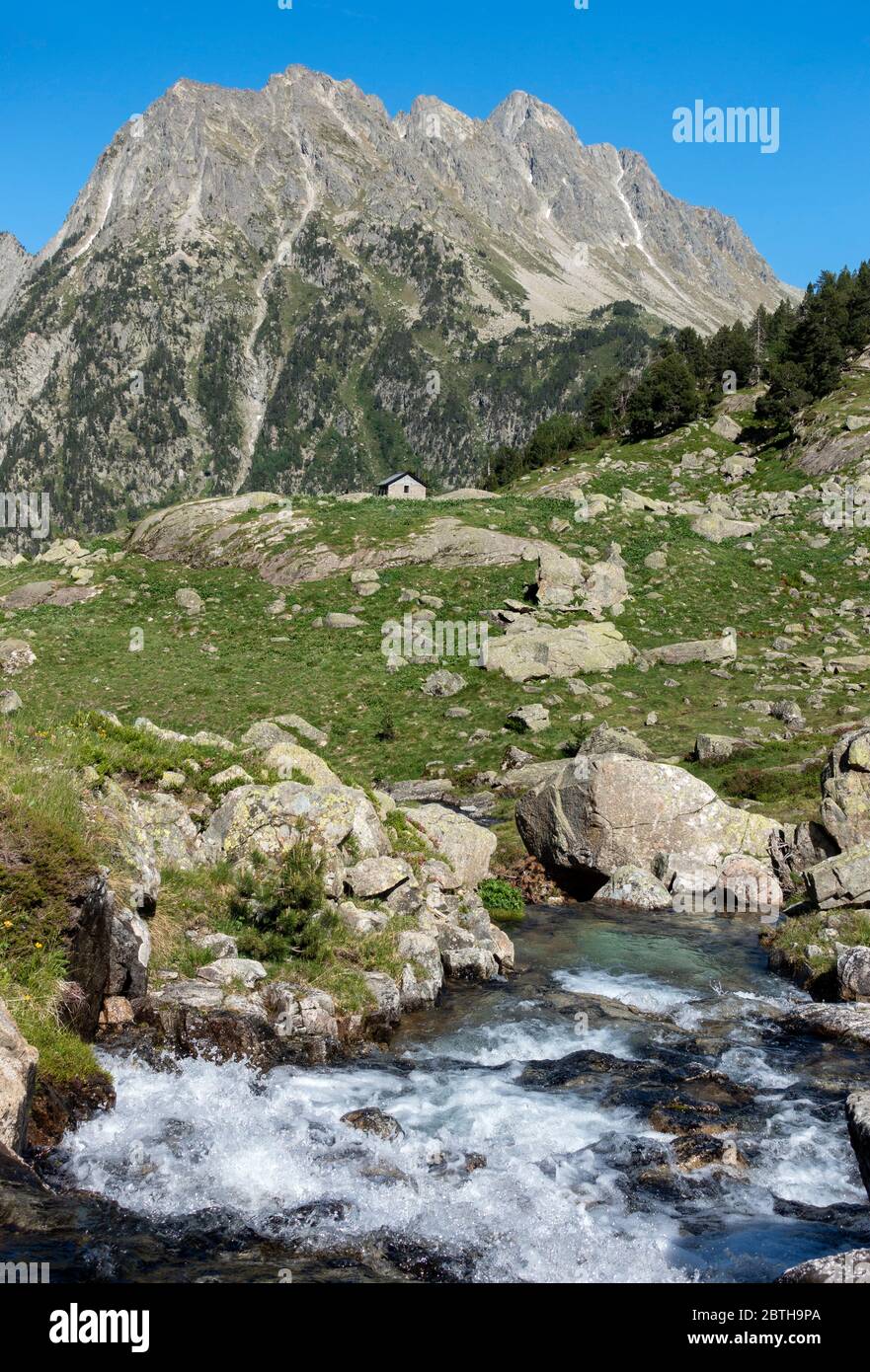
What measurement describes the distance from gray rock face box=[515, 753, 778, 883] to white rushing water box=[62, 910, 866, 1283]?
11.7 m

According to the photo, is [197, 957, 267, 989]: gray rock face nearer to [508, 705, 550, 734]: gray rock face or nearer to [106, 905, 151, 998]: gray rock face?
[106, 905, 151, 998]: gray rock face

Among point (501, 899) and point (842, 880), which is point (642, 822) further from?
point (842, 880)

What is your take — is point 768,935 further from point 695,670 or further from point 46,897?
point 695,670

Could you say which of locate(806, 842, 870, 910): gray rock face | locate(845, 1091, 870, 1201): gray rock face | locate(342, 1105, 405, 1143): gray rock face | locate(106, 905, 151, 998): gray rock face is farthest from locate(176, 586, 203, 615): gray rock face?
locate(845, 1091, 870, 1201): gray rock face

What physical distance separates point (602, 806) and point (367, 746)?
16.9 metres

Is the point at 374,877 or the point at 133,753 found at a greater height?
the point at 133,753

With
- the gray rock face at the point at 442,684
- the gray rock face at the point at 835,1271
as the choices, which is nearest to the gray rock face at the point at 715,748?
the gray rock face at the point at 442,684

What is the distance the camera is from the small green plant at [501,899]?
936 inches

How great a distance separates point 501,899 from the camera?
24.1 m

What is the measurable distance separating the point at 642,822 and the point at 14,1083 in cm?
1971

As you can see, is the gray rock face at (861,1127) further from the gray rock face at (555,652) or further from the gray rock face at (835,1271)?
the gray rock face at (555,652)

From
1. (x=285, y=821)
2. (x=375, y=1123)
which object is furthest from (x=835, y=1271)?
(x=285, y=821)

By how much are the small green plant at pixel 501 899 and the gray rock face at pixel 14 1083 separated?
50.9 ft
